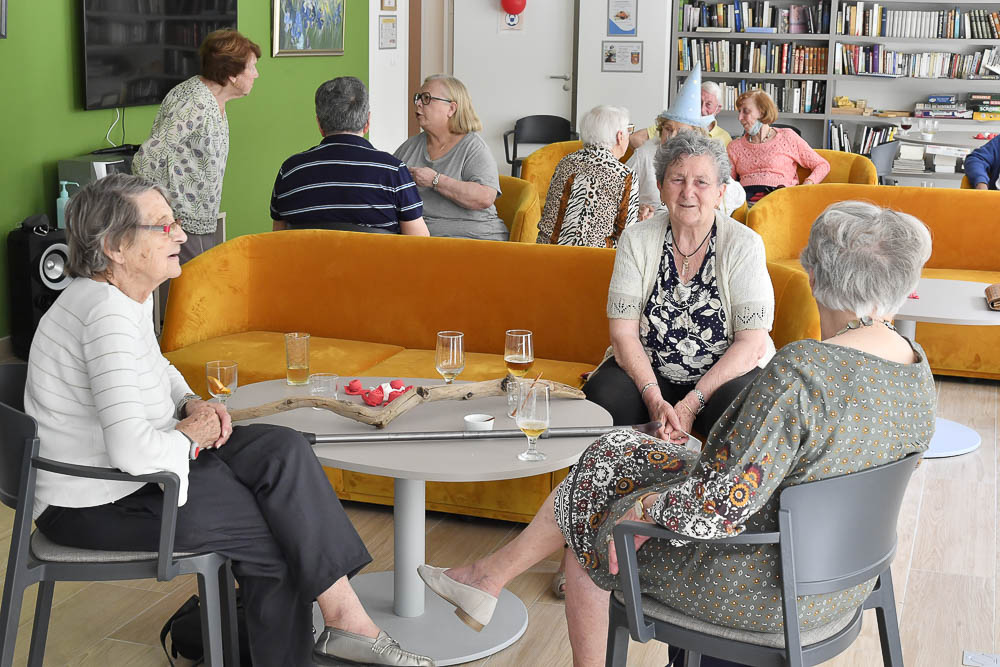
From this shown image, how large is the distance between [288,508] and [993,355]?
3765mm

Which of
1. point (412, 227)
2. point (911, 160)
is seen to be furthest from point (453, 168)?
point (911, 160)

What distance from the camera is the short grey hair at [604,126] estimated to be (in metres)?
4.49

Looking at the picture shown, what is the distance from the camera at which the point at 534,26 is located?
9570 mm

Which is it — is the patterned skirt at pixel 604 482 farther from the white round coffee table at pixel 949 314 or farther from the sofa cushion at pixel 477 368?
the white round coffee table at pixel 949 314

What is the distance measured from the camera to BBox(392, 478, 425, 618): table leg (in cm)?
269

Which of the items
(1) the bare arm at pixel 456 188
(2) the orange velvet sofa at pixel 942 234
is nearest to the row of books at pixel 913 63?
(2) the orange velvet sofa at pixel 942 234

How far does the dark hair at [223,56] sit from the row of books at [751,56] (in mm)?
5527

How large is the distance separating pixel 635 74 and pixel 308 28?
9.64ft

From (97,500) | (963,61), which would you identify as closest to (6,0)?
(97,500)

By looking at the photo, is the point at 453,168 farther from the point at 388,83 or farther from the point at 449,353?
the point at 388,83

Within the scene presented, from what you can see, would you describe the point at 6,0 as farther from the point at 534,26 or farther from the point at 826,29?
the point at 826,29

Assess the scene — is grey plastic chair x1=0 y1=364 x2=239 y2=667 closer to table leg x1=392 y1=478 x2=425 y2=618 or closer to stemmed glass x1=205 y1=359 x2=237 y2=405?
stemmed glass x1=205 y1=359 x2=237 y2=405

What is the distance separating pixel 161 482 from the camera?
207 centimetres

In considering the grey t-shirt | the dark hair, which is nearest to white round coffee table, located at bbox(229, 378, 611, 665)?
the grey t-shirt
